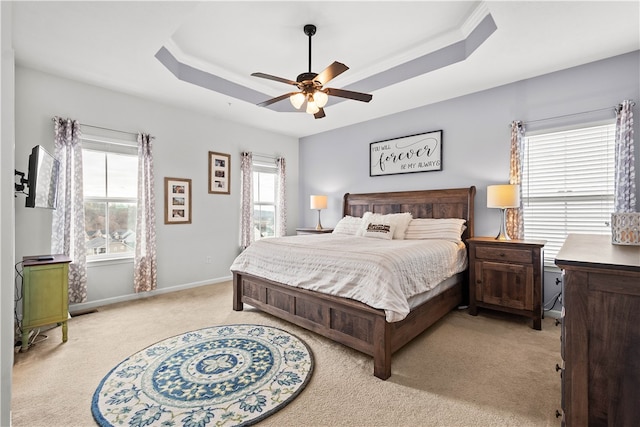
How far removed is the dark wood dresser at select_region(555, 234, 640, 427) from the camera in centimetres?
113

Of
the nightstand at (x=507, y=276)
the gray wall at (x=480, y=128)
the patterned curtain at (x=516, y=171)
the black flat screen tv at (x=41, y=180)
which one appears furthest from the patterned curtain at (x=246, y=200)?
the patterned curtain at (x=516, y=171)

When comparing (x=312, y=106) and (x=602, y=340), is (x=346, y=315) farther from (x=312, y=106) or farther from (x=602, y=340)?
(x=312, y=106)

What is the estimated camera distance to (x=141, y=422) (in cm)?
170

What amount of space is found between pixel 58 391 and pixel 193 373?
85cm

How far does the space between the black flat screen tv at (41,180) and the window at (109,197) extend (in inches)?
35.7

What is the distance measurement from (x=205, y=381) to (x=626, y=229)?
2.88 metres

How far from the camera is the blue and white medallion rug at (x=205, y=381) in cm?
176

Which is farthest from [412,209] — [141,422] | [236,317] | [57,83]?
[57,83]

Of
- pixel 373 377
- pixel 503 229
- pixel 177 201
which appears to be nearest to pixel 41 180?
pixel 177 201

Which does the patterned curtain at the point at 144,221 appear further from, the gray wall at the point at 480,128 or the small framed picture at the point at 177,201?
the gray wall at the point at 480,128

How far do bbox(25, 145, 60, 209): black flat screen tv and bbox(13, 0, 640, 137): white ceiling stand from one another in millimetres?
1105

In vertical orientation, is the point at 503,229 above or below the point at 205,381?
above

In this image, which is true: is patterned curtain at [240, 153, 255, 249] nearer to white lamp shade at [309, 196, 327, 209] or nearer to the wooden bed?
white lamp shade at [309, 196, 327, 209]

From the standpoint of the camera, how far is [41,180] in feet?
7.90
